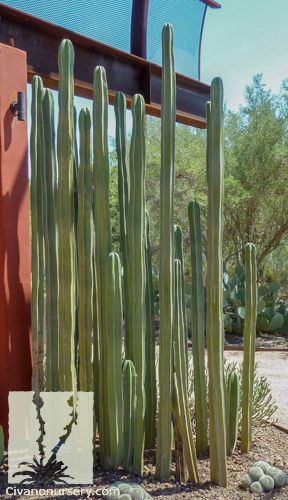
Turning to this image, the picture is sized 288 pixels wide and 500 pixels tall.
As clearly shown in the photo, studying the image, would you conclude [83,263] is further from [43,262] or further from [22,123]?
[22,123]

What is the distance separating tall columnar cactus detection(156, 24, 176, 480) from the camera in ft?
9.12

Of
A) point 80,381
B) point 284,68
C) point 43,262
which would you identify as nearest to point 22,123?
point 43,262

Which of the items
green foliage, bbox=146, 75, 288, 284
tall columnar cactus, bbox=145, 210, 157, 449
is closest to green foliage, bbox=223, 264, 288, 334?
green foliage, bbox=146, 75, 288, 284

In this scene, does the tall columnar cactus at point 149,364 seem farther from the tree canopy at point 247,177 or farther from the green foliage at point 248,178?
the green foliage at point 248,178

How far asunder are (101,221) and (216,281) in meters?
0.61

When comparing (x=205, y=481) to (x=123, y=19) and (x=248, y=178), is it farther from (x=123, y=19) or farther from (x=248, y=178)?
(x=248, y=178)

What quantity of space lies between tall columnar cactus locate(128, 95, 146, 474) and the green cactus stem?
37 cm

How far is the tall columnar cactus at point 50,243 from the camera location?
2.88 meters

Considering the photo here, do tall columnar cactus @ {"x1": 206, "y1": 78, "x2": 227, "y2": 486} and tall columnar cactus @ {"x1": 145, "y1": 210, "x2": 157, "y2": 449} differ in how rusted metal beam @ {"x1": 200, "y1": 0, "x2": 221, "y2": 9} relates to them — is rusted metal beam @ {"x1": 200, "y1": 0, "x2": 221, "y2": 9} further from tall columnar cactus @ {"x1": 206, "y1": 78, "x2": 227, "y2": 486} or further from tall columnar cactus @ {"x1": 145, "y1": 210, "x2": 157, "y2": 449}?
tall columnar cactus @ {"x1": 145, "y1": 210, "x2": 157, "y2": 449}

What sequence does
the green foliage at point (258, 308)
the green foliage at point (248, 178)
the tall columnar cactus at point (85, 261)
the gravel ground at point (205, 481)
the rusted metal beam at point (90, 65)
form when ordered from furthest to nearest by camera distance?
the green foliage at point (248, 178)
the green foliage at point (258, 308)
the rusted metal beam at point (90, 65)
the tall columnar cactus at point (85, 261)
the gravel ground at point (205, 481)

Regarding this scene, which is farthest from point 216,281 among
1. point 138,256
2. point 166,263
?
point 138,256

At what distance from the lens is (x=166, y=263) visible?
2.78 m

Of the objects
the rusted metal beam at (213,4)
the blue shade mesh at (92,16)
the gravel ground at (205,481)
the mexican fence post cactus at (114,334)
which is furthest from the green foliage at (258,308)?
the mexican fence post cactus at (114,334)

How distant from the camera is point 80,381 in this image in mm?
2898
